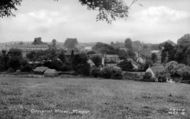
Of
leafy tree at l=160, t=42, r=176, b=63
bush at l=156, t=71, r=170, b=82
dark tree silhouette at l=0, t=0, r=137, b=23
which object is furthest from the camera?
leafy tree at l=160, t=42, r=176, b=63

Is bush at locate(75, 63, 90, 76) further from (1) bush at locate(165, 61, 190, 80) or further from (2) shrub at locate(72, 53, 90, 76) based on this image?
(1) bush at locate(165, 61, 190, 80)

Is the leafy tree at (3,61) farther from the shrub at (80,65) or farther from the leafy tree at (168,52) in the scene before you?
the leafy tree at (168,52)

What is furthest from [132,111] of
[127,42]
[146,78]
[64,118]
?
[127,42]

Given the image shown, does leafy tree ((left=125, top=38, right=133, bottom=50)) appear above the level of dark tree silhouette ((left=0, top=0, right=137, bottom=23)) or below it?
above

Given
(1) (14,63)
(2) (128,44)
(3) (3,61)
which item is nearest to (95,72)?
(1) (14,63)

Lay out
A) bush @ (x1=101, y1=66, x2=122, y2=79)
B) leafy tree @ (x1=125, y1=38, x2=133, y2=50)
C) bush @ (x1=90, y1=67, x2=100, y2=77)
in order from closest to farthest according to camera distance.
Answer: bush @ (x1=101, y1=66, x2=122, y2=79)
bush @ (x1=90, y1=67, x2=100, y2=77)
leafy tree @ (x1=125, y1=38, x2=133, y2=50)

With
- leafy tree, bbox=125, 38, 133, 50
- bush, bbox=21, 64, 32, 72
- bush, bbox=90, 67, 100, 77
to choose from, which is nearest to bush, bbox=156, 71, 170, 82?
bush, bbox=90, 67, 100, 77

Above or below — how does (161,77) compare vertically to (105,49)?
below

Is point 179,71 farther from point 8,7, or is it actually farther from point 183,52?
point 8,7

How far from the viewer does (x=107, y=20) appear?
32.1 ft

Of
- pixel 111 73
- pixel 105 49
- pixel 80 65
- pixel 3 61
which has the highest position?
pixel 105 49

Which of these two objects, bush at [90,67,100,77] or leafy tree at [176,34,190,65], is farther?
leafy tree at [176,34,190,65]

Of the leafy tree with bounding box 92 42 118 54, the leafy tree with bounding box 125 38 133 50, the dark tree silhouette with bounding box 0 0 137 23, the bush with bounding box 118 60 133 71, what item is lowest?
the bush with bounding box 118 60 133 71

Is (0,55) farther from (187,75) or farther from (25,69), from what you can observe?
(187,75)
